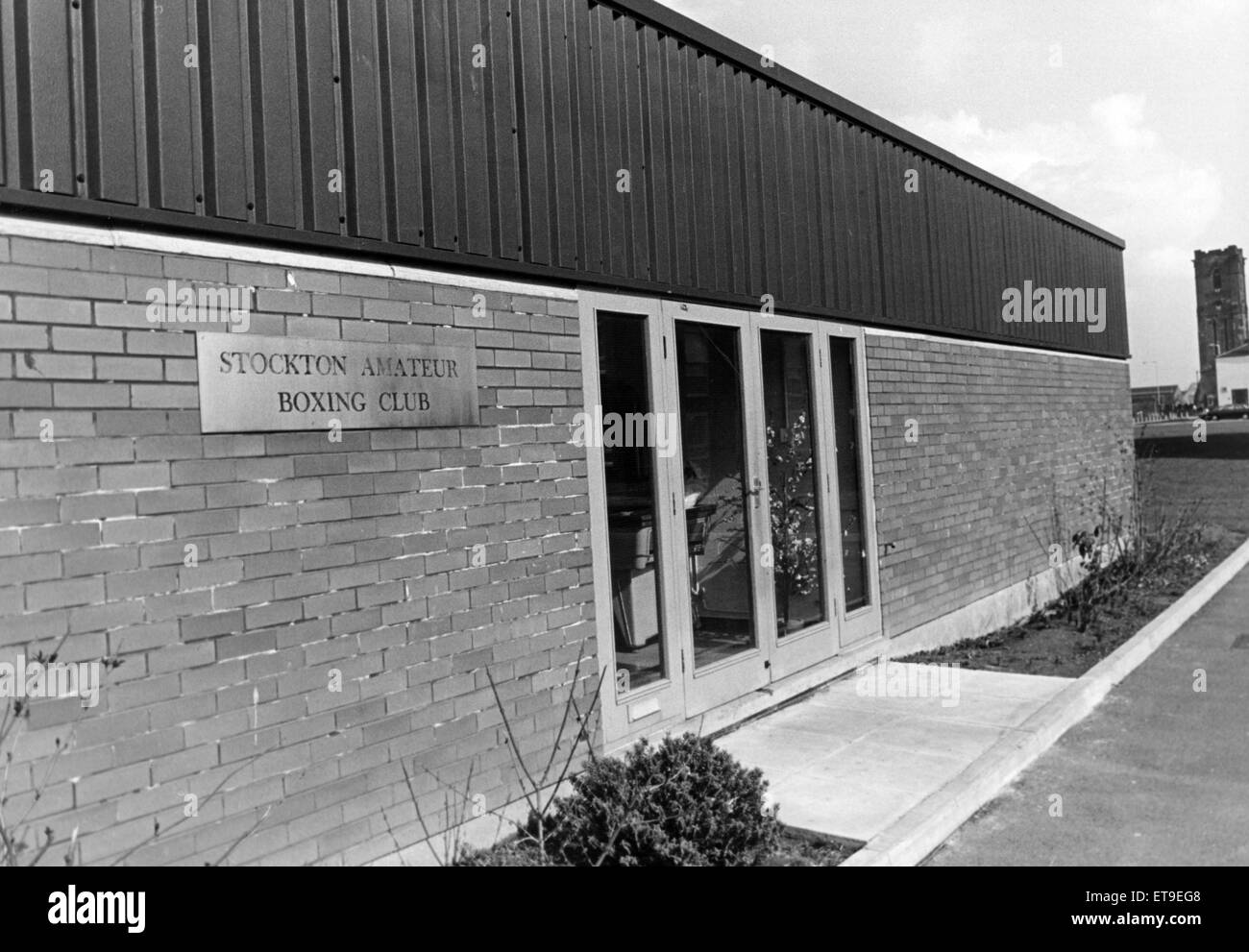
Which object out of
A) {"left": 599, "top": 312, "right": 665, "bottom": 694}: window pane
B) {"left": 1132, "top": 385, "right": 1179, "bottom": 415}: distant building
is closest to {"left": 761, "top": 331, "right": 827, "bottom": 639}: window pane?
{"left": 599, "top": 312, "right": 665, "bottom": 694}: window pane

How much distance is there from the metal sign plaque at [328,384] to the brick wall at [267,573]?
69mm

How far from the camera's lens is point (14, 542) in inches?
136

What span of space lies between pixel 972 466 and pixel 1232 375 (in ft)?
339

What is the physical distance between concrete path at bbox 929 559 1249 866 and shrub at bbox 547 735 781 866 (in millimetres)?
1057

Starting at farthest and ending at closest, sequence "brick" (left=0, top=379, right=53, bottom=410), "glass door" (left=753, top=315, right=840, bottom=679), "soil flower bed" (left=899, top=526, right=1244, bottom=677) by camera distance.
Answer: "soil flower bed" (left=899, top=526, right=1244, bottom=677)
"glass door" (left=753, top=315, right=840, bottom=679)
"brick" (left=0, top=379, right=53, bottom=410)

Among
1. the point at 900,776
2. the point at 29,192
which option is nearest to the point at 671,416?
the point at 900,776

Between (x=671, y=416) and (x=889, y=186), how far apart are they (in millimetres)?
4064

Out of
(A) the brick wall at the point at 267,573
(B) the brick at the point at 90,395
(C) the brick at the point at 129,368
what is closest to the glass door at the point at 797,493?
(A) the brick wall at the point at 267,573

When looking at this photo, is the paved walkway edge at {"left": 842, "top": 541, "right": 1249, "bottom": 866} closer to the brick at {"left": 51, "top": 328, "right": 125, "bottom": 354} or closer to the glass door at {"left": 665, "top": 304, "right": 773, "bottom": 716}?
the glass door at {"left": 665, "top": 304, "right": 773, "bottom": 716}

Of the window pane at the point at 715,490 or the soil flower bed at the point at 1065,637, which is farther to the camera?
the soil flower bed at the point at 1065,637

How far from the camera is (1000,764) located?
6.04m

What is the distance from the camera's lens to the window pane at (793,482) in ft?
25.2

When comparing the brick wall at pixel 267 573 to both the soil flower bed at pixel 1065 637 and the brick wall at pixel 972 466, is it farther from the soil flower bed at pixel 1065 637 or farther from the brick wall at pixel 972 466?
the soil flower bed at pixel 1065 637

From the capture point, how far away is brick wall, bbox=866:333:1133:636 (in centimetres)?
916
